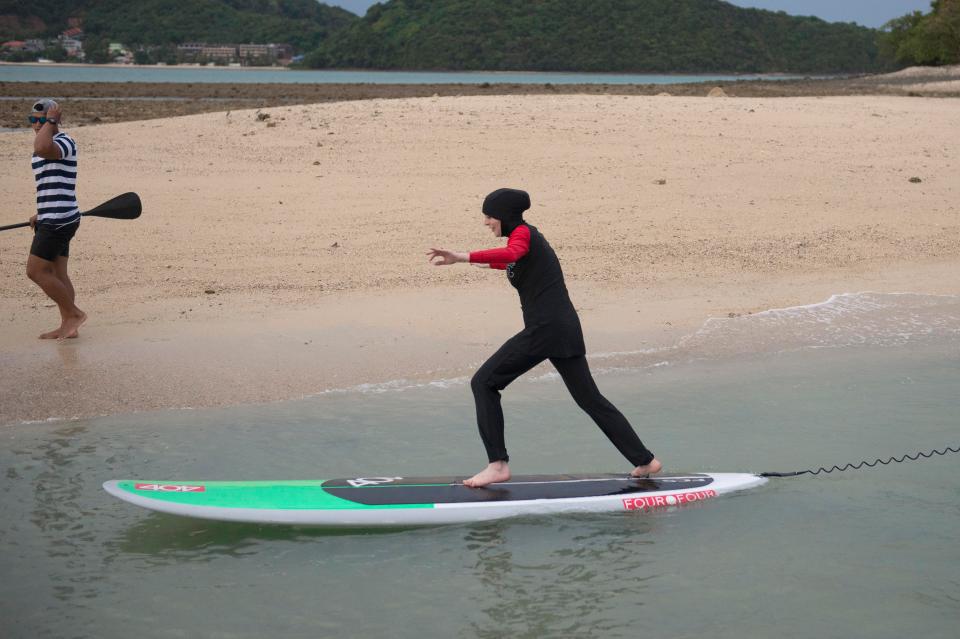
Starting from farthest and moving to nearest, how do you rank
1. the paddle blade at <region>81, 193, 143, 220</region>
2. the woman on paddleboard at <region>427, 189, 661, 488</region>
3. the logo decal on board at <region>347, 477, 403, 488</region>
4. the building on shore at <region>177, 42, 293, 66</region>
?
1. the building on shore at <region>177, 42, 293, 66</region>
2. the paddle blade at <region>81, 193, 143, 220</region>
3. the logo decal on board at <region>347, 477, 403, 488</region>
4. the woman on paddleboard at <region>427, 189, 661, 488</region>

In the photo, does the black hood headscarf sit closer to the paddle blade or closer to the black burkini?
the black burkini

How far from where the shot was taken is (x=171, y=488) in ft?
19.0

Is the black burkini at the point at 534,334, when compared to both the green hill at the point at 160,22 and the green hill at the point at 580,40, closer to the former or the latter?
the green hill at the point at 580,40

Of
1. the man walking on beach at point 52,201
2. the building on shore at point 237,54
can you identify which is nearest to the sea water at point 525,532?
the man walking on beach at point 52,201

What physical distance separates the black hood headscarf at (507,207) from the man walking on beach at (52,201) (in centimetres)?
429

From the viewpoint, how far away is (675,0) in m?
104

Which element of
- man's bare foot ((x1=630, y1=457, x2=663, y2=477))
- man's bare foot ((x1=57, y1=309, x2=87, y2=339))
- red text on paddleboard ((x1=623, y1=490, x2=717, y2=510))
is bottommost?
red text on paddleboard ((x1=623, y1=490, x2=717, y2=510))

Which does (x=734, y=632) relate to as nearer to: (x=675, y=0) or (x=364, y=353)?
(x=364, y=353)

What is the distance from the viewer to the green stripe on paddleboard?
5715 millimetres

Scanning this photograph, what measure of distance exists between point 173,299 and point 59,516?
466 cm

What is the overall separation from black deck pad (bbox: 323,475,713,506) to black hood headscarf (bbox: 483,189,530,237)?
4.79 ft

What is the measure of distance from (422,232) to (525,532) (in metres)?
7.32

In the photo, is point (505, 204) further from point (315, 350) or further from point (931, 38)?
point (931, 38)

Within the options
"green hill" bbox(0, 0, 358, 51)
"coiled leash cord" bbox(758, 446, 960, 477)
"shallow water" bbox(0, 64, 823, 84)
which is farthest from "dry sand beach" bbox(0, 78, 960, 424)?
"green hill" bbox(0, 0, 358, 51)
